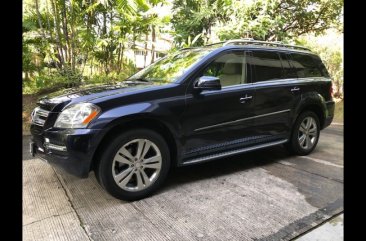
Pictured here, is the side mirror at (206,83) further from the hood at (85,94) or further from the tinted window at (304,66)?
the tinted window at (304,66)

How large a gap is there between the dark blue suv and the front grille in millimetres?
13

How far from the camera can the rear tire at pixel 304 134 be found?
4.68 metres

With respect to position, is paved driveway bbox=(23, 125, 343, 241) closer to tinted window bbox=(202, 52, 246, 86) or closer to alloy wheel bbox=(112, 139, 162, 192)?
alloy wheel bbox=(112, 139, 162, 192)

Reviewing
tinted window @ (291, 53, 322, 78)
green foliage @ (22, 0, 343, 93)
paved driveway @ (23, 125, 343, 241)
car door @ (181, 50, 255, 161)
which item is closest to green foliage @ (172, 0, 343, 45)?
green foliage @ (22, 0, 343, 93)

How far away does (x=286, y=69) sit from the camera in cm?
460

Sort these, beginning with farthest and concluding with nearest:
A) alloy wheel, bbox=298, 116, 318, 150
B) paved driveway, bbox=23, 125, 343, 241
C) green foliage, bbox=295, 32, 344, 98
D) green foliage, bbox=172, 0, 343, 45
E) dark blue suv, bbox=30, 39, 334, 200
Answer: green foliage, bbox=295, 32, 344, 98 < green foliage, bbox=172, 0, 343, 45 < alloy wheel, bbox=298, 116, 318, 150 < dark blue suv, bbox=30, 39, 334, 200 < paved driveway, bbox=23, 125, 343, 241

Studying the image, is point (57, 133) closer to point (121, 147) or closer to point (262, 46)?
point (121, 147)

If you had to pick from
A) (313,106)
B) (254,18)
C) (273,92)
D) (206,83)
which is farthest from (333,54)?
(206,83)

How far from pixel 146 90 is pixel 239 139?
141 centimetres

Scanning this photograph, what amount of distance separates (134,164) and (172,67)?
4.80 feet

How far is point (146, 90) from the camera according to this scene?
3.31 m

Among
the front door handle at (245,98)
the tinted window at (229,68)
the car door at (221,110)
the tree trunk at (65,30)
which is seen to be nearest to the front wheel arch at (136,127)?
the car door at (221,110)

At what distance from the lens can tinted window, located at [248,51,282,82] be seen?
4.21 meters

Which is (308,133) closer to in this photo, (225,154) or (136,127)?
(225,154)
